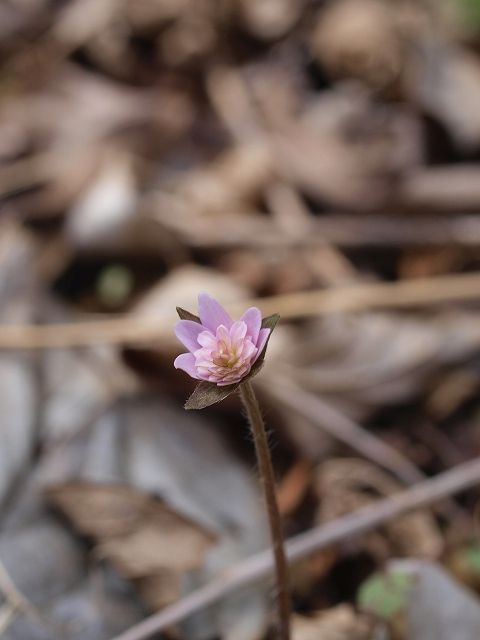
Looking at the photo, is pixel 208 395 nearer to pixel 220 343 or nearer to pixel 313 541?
pixel 220 343

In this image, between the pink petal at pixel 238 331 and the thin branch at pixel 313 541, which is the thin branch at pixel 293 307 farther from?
the pink petal at pixel 238 331

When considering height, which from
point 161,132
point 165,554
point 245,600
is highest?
point 161,132

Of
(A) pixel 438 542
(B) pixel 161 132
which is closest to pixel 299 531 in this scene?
(A) pixel 438 542

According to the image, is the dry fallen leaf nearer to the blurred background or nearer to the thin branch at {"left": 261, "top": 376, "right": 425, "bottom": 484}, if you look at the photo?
the blurred background

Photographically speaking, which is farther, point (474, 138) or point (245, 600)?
point (474, 138)

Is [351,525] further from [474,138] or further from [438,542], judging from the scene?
[474,138]

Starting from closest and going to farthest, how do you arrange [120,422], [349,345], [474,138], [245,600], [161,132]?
[245,600], [120,422], [349,345], [474,138], [161,132]

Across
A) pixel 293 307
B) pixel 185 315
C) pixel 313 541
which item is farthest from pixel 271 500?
pixel 293 307
